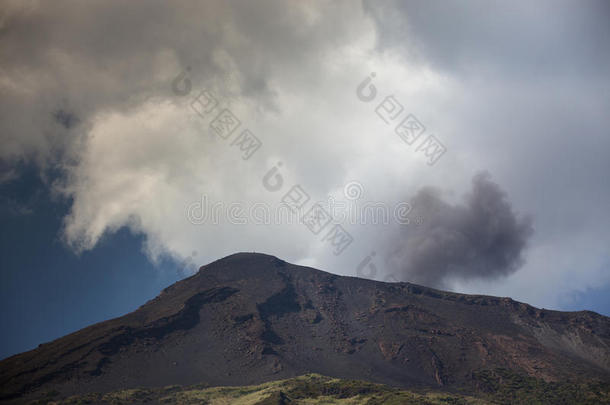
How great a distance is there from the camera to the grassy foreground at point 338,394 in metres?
96.8

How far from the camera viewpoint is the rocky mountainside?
110500mm

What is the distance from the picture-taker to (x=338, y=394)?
337ft

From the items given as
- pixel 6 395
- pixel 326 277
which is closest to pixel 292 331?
pixel 326 277

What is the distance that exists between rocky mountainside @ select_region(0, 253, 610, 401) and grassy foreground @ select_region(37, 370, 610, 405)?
13.3 ft

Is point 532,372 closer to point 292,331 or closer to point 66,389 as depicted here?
point 292,331

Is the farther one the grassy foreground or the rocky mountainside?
the rocky mountainside

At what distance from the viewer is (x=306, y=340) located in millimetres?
136500

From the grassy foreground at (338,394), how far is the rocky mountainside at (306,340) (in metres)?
4.05

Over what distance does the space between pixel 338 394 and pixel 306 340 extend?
1361 inches

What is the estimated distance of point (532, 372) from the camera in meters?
126

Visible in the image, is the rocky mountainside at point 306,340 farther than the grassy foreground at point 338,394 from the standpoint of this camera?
Yes

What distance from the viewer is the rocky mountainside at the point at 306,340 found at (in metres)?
110

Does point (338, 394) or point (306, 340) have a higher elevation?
point (306, 340)

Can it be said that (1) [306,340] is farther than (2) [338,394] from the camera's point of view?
Yes
